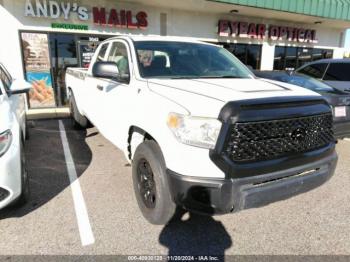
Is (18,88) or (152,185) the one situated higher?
(18,88)

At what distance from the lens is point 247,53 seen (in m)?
12.8

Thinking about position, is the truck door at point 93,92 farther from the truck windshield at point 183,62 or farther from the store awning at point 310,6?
the store awning at point 310,6

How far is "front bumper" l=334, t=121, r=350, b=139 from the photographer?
4699 millimetres

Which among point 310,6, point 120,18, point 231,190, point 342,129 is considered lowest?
point 342,129

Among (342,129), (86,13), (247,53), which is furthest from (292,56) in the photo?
(342,129)

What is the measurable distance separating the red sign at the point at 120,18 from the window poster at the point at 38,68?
5.84 feet

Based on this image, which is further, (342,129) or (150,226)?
(342,129)

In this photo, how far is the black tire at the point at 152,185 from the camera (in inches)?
103

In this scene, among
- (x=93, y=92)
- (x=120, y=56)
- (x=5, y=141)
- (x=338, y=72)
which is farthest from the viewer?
(x=338, y=72)

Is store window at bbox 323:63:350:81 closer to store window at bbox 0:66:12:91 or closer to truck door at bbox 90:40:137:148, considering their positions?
truck door at bbox 90:40:137:148

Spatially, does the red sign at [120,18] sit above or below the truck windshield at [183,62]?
above

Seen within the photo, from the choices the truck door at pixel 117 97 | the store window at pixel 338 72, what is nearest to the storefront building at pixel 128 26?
the store window at pixel 338 72

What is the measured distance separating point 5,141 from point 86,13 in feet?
25.1

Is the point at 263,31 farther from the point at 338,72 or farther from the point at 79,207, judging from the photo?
the point at 79,207
